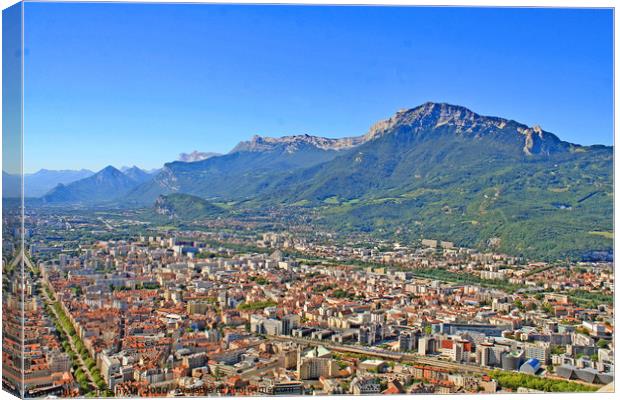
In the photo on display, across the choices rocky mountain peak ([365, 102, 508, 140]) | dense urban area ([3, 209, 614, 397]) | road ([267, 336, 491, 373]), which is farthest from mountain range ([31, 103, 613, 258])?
→ road ([267, 336, 491, 373])

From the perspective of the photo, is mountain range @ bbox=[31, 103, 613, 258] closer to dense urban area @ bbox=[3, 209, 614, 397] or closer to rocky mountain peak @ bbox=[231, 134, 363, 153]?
rocky mountain peak @ bbox=[231, 134, 363, 153]

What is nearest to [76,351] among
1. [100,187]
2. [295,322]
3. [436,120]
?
[295,322]

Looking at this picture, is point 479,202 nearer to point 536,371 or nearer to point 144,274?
point 144,274

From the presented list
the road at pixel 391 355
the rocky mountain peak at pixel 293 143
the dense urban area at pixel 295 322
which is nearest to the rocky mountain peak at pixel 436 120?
the rocky mountain peak at pixel 293 143

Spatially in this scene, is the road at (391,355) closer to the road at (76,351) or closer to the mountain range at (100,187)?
the road at (76,351)

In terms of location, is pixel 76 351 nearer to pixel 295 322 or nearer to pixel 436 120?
pixel 295 322

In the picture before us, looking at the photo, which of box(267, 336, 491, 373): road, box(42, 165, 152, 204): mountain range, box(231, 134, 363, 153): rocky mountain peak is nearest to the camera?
box(267, 336, 491, 373): road

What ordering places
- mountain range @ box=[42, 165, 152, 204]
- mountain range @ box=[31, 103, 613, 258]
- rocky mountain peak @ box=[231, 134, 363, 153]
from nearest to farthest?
mountain range @ box=[31, 103, 613, 258]
rocky mountain peak @ box=[231, 134, 363, 153]
mountain range @ box=[42, 165, 152, 204]
